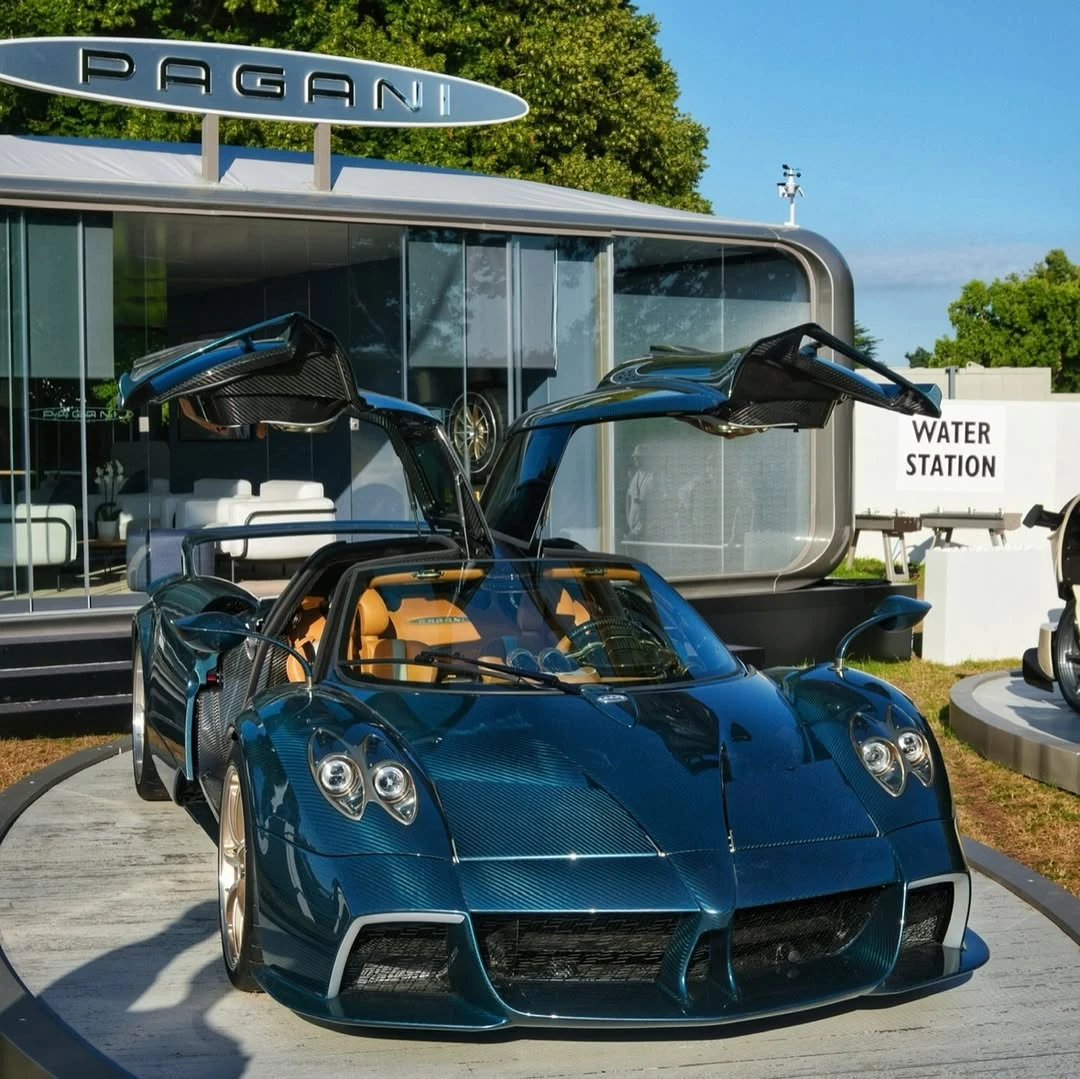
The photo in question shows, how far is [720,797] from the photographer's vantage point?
4.16 m

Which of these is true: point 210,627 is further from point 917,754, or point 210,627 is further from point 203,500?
point 203,500

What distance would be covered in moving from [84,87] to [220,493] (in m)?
4.21

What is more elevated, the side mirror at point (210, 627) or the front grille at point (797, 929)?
→ the side mirror at point (210, 627)

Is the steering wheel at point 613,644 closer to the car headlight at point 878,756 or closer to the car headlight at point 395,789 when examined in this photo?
the car headlight at point 878,756

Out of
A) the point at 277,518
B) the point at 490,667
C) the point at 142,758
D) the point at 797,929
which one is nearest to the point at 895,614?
the point at 490,667

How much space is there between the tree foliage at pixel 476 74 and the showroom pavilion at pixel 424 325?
11.4 m

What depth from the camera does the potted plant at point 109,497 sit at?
471 inches

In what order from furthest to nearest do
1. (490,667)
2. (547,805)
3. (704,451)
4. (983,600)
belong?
(704,451), (983,600), (490,667), (547,805)

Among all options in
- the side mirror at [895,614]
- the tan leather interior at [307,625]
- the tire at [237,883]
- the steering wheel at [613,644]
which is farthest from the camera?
the tan leather interior at [307,625]

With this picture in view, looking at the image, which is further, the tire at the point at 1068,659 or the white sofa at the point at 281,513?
the white sofa at the point at 281,513

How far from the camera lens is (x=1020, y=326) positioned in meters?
78.8

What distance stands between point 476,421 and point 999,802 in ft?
22.7

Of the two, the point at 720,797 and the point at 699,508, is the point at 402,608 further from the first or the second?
the point at 699,508

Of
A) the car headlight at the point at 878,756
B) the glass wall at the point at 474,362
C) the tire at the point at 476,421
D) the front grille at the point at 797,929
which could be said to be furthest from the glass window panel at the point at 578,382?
the front grille at the point at 797,929
